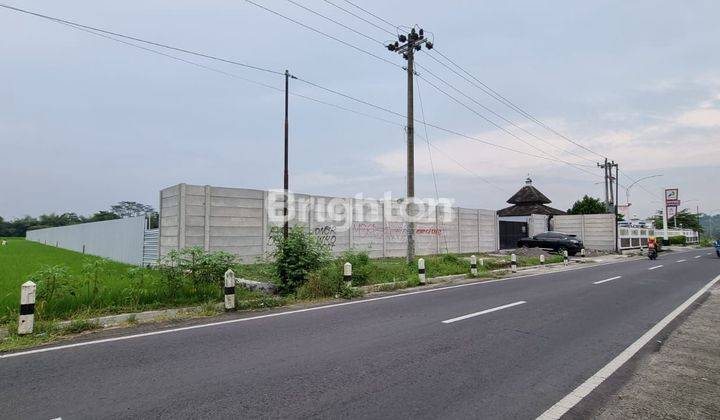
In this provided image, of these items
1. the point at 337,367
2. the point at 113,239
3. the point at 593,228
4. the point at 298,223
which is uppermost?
the point at 298,223

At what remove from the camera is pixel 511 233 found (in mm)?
33344

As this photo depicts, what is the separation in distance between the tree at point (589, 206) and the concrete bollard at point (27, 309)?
62.2m

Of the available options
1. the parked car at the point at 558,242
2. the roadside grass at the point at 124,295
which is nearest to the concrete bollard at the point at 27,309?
the roadside grass at the point at 124,295

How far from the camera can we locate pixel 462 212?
28.1 m

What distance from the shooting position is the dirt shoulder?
3.89 metres

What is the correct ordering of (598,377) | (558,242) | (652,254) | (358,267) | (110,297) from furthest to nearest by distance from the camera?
(558,242) → (652,254) → (358,267) → (110,297) → (598,377)

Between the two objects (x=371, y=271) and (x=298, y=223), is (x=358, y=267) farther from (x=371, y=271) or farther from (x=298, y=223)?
(x=298, y=223)

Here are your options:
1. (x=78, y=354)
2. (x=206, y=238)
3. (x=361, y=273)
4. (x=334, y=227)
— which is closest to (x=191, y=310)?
(x=78, y=354)

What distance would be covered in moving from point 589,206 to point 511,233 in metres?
32.4

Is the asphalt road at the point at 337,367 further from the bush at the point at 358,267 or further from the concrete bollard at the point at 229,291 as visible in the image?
the bush at the point at 358,267

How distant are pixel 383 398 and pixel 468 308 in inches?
212

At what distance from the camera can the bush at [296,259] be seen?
35.5ft

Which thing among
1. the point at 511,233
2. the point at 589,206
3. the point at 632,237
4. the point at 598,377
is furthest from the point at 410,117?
the point at 589,206

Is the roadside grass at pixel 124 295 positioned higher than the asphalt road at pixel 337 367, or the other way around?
the roadside grass at pixel 124 295
